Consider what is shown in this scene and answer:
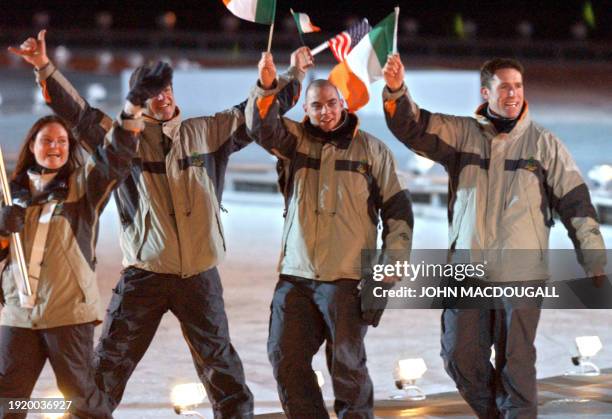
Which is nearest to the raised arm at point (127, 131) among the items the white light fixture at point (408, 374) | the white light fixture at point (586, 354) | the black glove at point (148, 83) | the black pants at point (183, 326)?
the black glove at point (148, 83)

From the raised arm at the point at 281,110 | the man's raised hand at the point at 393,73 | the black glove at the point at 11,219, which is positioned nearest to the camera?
the black glove at the point at 11,219

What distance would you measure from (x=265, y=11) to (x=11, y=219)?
1789mm

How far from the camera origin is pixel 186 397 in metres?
6.23

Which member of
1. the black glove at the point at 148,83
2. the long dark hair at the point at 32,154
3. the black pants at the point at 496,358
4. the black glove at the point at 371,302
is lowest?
the black pants at the point at 496,358

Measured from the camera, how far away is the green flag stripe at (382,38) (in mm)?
6086

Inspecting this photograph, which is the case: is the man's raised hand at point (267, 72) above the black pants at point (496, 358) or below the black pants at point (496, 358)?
above

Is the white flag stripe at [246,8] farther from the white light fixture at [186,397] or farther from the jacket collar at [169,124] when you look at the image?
the white light fixture at [186,397]

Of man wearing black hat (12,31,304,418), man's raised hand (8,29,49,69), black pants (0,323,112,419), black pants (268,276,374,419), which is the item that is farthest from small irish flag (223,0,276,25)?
black pants (0,323,112,419)

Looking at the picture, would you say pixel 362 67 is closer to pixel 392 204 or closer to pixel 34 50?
pixel 392 204

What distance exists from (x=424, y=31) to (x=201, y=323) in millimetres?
32078

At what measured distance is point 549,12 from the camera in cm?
3762

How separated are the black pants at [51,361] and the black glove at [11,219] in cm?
43

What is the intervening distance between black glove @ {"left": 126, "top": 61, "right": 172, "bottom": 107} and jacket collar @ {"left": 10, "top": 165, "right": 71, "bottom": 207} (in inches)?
19.3

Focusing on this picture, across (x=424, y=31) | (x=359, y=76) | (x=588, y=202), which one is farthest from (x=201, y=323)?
(x=424, y=31)
